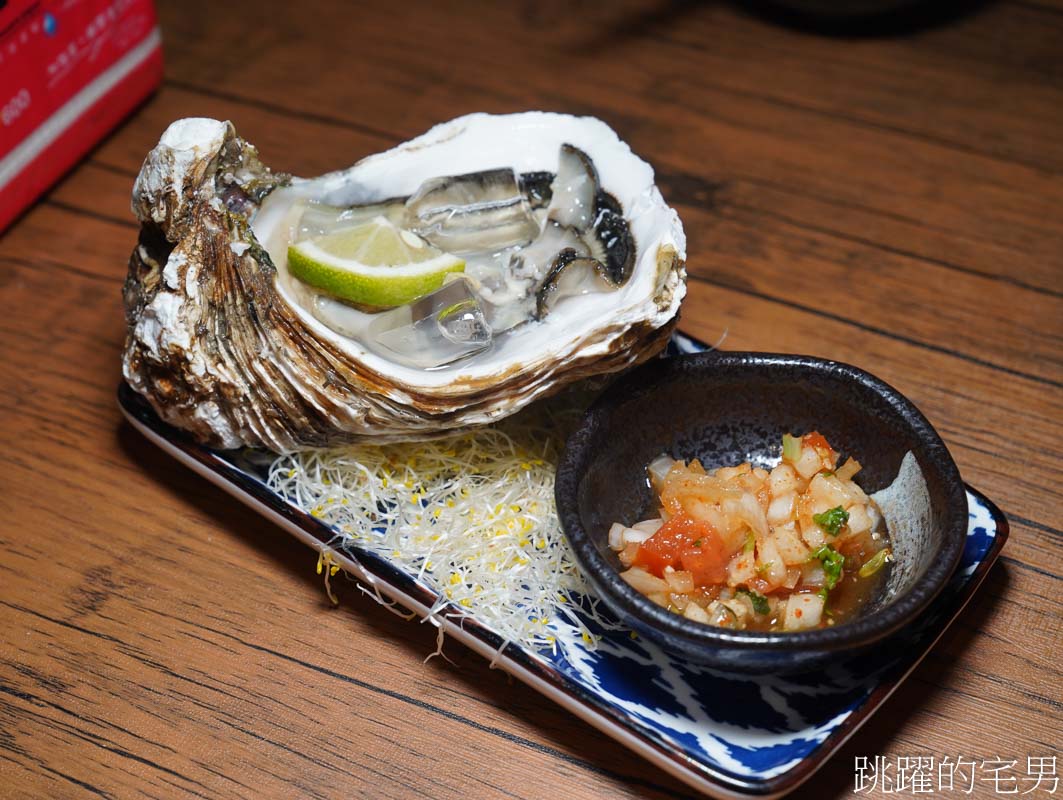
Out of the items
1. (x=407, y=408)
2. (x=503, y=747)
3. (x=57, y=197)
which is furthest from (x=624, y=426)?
(x=57, y=197)

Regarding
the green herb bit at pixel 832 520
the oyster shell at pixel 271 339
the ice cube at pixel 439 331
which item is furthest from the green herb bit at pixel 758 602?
the ice cube at pixel 439 331

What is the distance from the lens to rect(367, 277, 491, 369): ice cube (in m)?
1.74

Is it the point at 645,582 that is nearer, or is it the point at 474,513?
the point at 645,582

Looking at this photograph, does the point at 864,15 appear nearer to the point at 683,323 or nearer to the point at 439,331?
the point at 683,323

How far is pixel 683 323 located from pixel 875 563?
2.53ft

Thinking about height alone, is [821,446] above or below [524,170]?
below

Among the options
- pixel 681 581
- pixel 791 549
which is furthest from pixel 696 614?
pixel 791 549

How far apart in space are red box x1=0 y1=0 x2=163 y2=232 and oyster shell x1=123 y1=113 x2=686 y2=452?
803 mm

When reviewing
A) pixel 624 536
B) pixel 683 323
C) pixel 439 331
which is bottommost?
pixel 683 323

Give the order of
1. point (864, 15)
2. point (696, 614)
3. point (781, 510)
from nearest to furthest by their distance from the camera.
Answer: point (696, 614) < point (781, 510) < point (864, 15)

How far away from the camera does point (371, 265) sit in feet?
5.96

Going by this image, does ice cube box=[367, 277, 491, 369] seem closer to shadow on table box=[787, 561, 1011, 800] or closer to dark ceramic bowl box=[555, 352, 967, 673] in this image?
dark ceramic bowl box=[555, 352, 967, 673]

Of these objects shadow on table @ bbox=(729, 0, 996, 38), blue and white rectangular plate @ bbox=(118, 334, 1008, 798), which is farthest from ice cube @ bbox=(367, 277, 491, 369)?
shadow on table @ bbox=(729, 0, 996, 38)

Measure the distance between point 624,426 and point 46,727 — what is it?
3.10 ft
